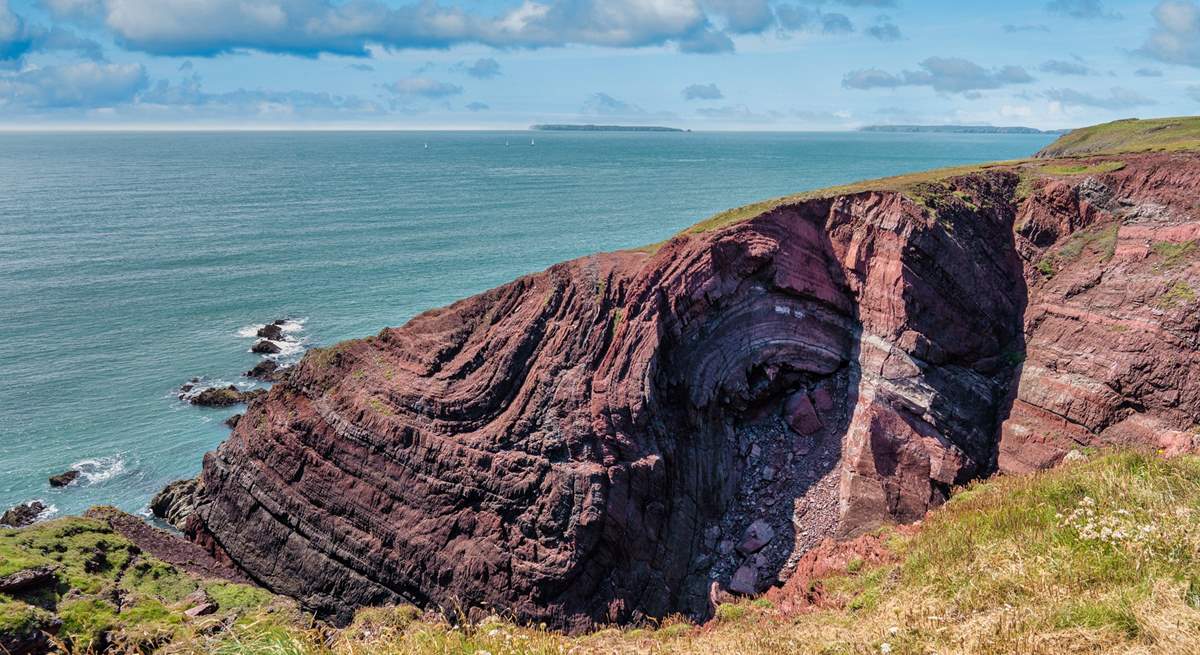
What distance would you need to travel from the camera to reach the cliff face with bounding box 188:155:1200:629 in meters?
24.7

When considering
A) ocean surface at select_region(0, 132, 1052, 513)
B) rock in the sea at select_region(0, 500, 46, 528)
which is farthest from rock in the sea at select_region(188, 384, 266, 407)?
rock in the sea at select_region(0, 500, 46, 528)

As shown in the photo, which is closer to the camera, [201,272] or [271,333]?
[271,333]

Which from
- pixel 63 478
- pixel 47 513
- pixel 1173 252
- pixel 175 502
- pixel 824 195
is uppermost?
pixel 824 195

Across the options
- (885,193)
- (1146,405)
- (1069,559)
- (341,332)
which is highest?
(885,193)

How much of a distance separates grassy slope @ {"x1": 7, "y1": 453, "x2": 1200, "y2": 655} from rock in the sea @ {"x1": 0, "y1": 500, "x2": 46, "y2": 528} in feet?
61.9

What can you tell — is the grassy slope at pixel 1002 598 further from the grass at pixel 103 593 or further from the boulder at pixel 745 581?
the boulder at pixel 745 581

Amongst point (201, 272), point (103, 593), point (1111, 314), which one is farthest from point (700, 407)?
point (201, 272)

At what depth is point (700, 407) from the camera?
2744 cm

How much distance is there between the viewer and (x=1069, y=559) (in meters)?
11.4

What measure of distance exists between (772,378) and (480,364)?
12.2m

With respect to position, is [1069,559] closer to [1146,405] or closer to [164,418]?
[1146,405]

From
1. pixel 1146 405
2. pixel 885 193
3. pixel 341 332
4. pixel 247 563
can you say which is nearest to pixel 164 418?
pixel 341 332

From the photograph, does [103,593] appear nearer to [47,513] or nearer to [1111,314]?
[47,513]

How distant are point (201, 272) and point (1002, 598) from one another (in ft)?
251
